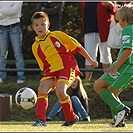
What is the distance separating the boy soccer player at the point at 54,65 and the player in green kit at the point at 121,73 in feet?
1.19

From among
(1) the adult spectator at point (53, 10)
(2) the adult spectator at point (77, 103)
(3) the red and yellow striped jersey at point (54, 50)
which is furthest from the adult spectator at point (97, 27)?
(3) the red and yellow striped jersey at point (54, 50)

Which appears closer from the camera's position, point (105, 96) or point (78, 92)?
point (105, 96)

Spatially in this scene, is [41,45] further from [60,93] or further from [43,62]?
[60,93]

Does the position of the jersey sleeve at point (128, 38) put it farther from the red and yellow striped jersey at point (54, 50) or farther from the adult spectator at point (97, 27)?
the adult spectator at point (97, 27)

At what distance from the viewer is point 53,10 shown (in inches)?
→ 519

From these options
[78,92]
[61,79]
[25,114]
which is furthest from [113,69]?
[25,114]

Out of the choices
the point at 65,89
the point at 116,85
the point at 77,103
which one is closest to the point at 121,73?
the point at 116,85

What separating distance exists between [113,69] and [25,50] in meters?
6.86

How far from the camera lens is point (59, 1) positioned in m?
13.3

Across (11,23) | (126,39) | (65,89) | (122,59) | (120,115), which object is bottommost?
(120,115)

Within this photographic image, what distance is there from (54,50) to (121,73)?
100 centimetres

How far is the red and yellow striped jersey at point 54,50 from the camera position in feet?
28.5

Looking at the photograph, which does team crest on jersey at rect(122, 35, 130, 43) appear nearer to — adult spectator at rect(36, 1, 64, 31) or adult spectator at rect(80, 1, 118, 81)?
adult spectator at rect(80, 1, 118, 81)

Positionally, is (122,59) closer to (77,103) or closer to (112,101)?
(112,101)
